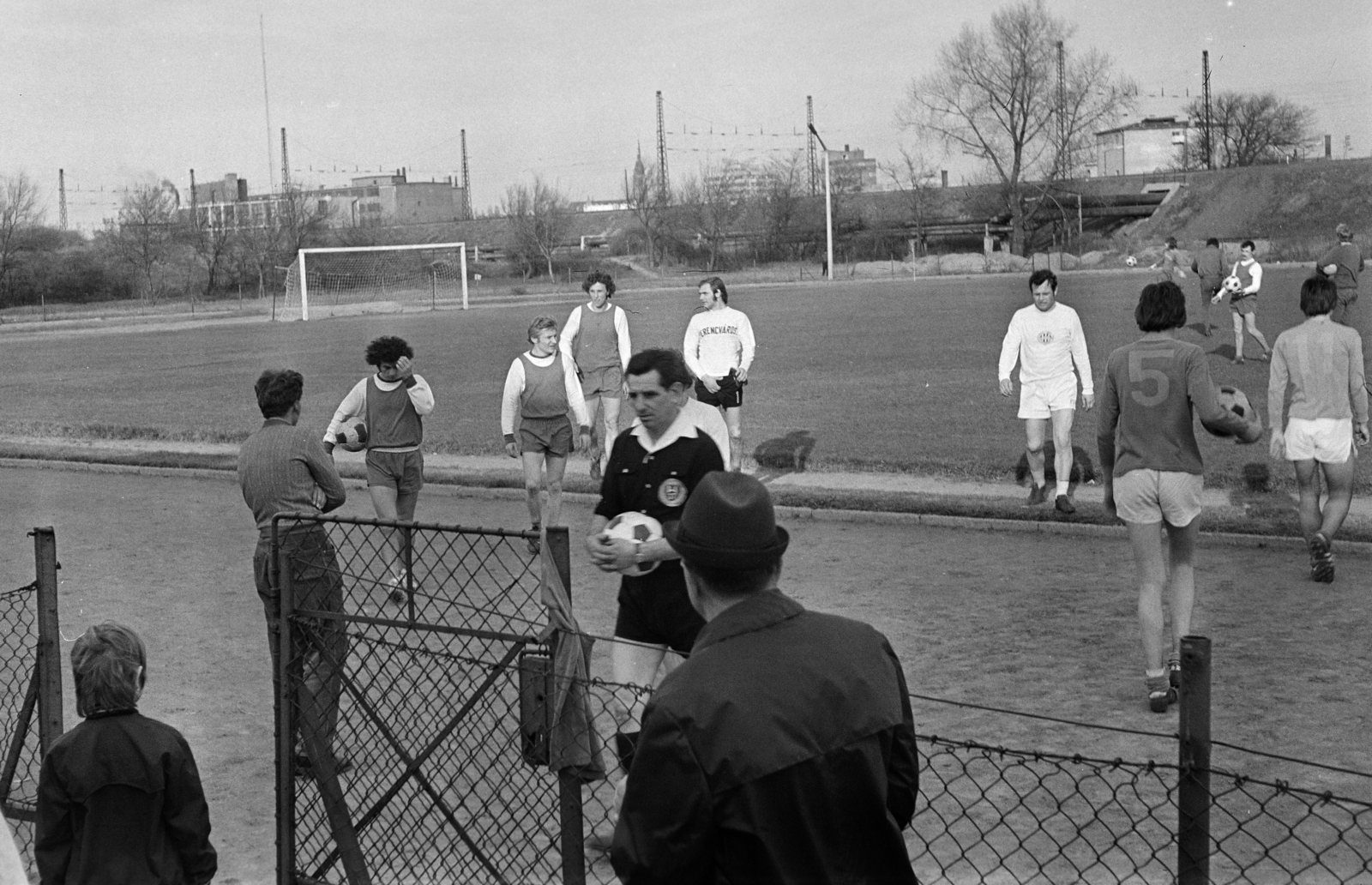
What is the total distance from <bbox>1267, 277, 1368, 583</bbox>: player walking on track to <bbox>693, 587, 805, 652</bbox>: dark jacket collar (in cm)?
711

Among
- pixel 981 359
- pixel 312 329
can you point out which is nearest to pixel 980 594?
pixel 981 359

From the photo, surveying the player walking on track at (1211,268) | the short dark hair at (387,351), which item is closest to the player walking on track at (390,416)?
the short dark hair at (387,351)

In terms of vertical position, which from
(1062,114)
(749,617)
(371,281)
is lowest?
(749,617)

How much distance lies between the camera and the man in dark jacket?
A: 3916mm

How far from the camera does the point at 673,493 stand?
18.3ft

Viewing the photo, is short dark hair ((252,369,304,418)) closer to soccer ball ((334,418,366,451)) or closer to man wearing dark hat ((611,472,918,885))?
soccer ball ((334,418,366,451))

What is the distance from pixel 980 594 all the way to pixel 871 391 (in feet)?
36.4

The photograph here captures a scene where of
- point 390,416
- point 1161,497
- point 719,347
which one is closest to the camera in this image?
point 1161,497

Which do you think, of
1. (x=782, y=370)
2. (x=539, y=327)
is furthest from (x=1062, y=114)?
(x=539, y=327)

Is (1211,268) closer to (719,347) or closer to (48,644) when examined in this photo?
(719,347)

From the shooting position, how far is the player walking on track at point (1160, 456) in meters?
6.84

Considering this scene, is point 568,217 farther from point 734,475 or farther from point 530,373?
point 734,475

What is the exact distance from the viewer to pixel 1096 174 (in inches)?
3868

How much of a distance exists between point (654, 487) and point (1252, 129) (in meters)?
102
